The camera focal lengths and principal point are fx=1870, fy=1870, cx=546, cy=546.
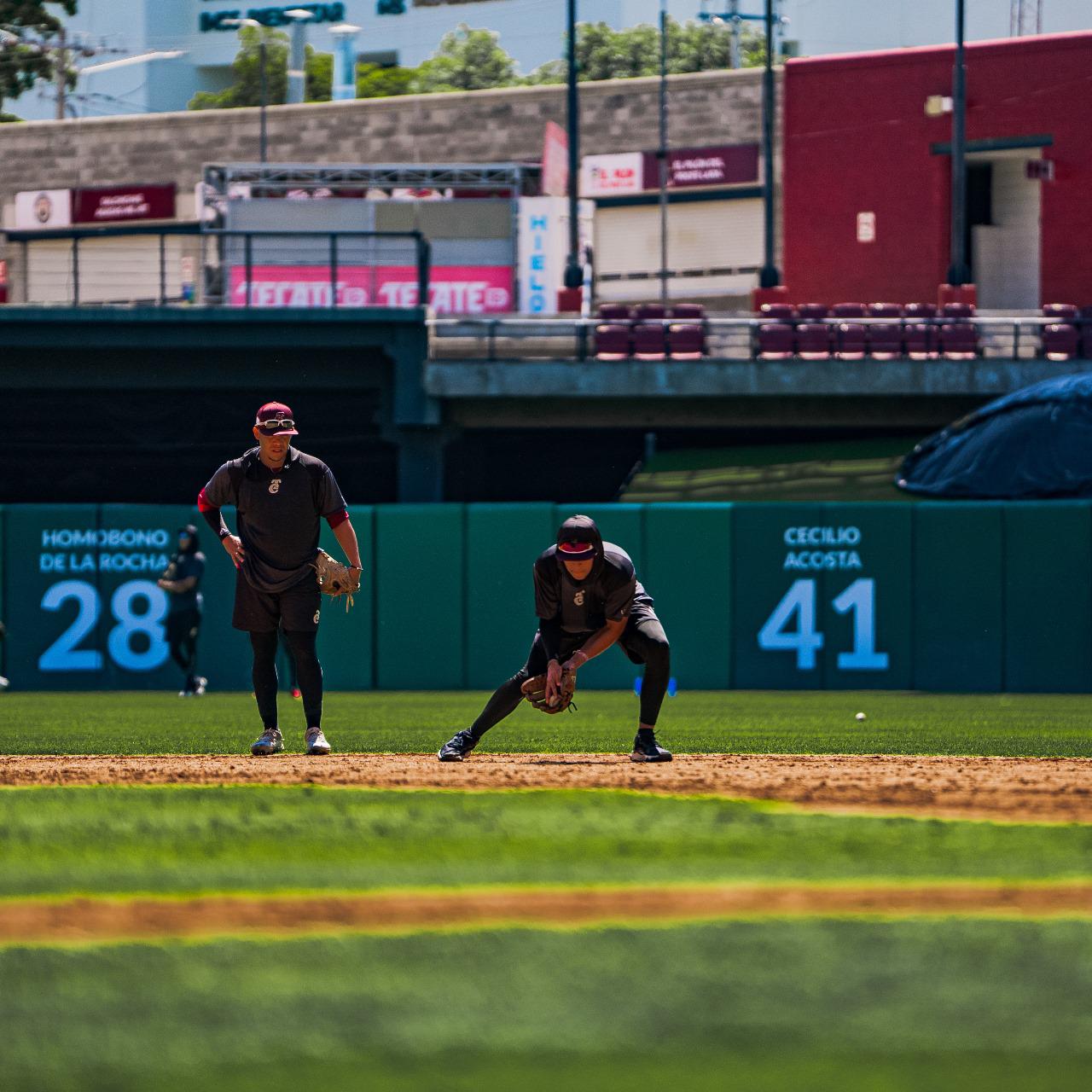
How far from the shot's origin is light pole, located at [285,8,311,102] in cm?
6712

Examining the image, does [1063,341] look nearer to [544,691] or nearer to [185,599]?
[185,599]

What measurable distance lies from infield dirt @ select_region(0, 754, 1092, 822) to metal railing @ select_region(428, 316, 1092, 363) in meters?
18.9

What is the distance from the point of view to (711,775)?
8.67 m

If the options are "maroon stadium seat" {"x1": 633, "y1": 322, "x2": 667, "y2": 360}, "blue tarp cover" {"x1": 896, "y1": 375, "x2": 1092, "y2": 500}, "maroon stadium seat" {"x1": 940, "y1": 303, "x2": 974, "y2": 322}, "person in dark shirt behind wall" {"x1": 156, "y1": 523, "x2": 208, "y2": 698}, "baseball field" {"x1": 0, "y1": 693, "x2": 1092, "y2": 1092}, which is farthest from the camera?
"maroon stadium seat" {"x1": 940, "y1": 303, "x2": 974, "y2": 322}

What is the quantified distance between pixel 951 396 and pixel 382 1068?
87.4 feet

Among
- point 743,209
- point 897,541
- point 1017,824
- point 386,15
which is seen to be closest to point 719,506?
point 897,541

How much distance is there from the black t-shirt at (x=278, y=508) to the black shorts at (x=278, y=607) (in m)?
0.04

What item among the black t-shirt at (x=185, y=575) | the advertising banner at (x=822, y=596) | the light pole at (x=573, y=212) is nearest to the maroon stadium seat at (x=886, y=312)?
the light pole at (x=573, y=212)

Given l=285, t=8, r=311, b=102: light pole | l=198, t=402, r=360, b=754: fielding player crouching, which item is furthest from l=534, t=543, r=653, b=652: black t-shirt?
l=285, t=8, r=311, b=102: light pole

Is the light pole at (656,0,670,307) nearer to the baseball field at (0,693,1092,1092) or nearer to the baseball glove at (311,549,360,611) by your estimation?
the baseball glove at (311,549,360,611)

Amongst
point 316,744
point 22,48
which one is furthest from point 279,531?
point 22,48

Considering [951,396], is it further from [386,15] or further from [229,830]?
[386,15]

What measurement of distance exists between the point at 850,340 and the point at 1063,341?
3328 millimetres

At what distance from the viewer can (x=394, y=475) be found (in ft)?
112
